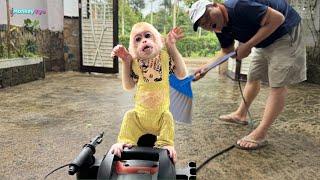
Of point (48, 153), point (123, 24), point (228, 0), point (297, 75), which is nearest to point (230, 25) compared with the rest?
point (228, 0)

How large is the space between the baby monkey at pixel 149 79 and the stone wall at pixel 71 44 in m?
3.16

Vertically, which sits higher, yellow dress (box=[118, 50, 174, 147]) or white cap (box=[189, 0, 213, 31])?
white cap (box=[189, 0, 213, 31])

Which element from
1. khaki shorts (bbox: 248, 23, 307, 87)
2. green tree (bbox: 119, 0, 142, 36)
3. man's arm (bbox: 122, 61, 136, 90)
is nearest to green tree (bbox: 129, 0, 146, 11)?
green tree (bbox: 119, 0, 142, 36)

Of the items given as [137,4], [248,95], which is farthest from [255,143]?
[137,4]

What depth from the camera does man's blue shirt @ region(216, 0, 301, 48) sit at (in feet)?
4.51

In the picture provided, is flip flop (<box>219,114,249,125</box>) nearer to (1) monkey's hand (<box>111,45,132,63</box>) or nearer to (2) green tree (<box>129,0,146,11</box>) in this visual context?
(1) monkey's hand (<box>111,45,132,63</box>)

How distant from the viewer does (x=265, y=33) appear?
139cm

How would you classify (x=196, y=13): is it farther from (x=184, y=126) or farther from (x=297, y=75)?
(x=184, y=126)

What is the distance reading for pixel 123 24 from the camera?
596 centimetres

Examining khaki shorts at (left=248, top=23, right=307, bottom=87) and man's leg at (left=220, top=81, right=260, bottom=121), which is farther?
man's leg at (left=220, top=81, right=260, bottom=121)

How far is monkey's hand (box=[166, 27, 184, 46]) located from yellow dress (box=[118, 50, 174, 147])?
38mm

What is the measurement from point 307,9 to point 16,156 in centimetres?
331

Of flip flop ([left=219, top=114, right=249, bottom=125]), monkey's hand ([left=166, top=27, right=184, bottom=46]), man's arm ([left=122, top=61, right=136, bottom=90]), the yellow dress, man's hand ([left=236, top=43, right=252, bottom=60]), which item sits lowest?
flip flop ([left=219, top=114, right=249, bottom=125])

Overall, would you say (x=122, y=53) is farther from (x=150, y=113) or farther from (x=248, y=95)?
(x=248, y=95)
